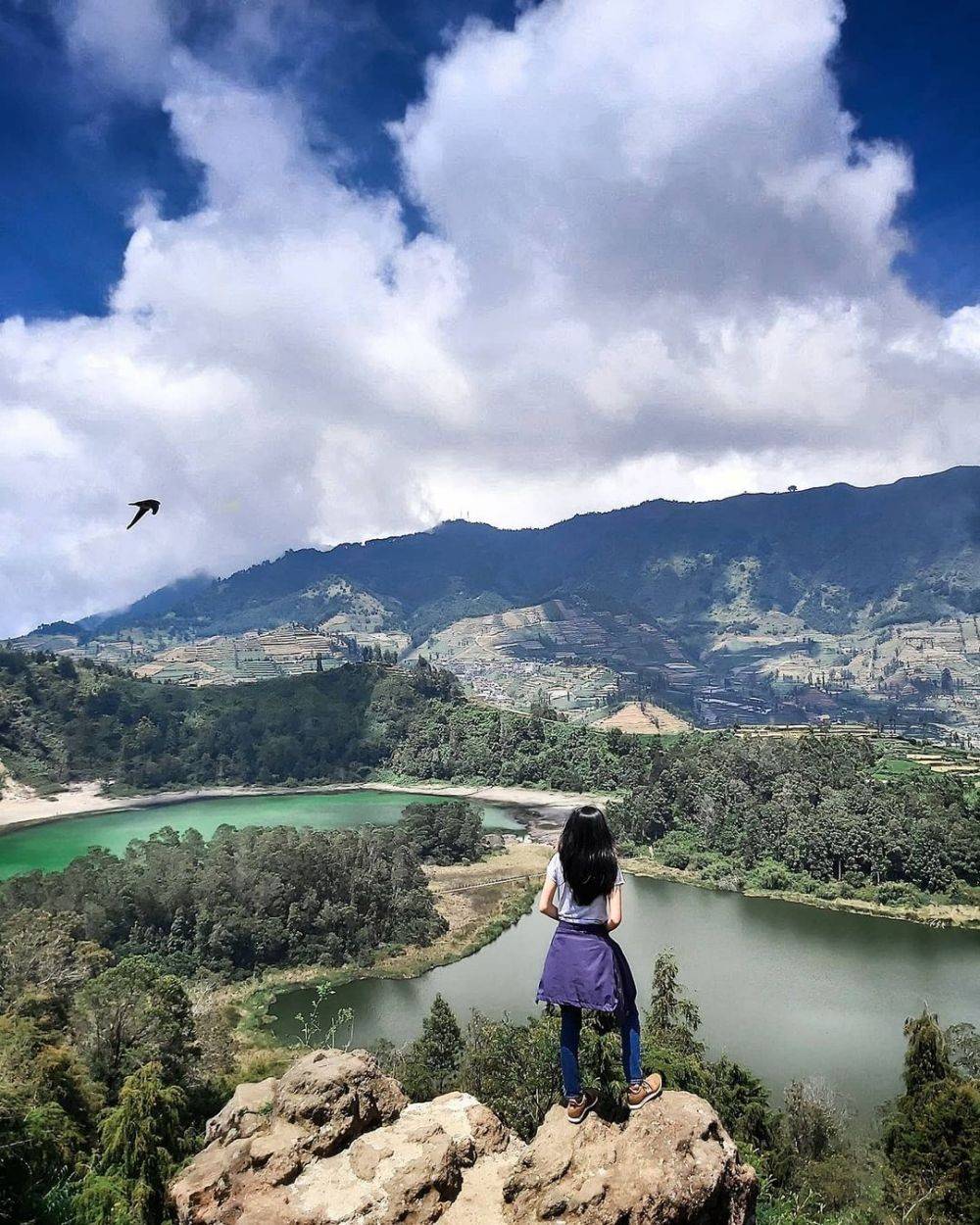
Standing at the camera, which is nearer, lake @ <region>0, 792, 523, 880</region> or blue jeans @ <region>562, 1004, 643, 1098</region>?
blue jeans @ <region>562, 1004, 643, 1098</region>

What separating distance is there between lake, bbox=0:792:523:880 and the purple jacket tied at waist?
197 ft

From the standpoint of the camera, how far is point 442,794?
310ft

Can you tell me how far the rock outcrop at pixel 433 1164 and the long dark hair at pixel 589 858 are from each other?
1832 millimetres

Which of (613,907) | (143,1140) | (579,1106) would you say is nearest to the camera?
(613,907)

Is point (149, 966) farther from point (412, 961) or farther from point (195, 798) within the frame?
point (195, 798)

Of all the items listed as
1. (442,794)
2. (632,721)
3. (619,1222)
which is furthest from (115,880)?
(632,721)

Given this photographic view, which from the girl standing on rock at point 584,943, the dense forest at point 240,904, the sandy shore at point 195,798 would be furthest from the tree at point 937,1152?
the sandy shore at point 195,798

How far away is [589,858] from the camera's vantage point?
18.4ft

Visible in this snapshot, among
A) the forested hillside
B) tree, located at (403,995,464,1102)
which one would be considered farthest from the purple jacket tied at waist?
the forested hillside

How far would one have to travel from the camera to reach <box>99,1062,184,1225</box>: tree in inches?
516

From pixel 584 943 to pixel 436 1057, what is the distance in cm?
2077

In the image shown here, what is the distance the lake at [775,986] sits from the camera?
27.6 meters

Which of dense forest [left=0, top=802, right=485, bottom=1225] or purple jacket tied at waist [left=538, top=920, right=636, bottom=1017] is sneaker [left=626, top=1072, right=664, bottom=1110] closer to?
purple jacket tied at waist [left=538, top=920, right=636, bottom=1017]

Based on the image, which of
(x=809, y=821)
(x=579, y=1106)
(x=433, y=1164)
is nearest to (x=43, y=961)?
(x=433, y=1164)
